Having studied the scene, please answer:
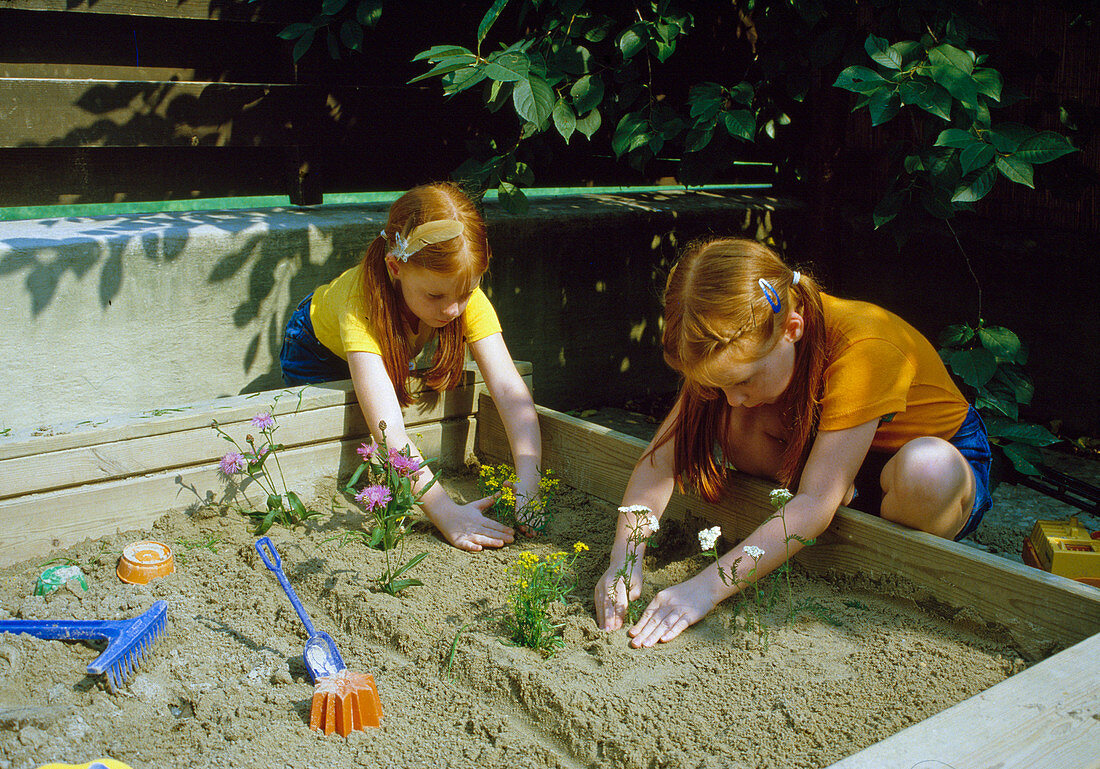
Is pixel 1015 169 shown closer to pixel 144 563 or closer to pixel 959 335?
pixel 959 335

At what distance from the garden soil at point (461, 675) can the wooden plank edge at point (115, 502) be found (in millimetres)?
71

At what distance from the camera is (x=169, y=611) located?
2092 mm

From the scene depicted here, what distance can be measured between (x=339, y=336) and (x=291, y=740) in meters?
1.60

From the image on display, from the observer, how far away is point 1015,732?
4.14 ft

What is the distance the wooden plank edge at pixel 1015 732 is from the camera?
119cm

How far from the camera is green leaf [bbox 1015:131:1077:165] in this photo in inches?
86.4

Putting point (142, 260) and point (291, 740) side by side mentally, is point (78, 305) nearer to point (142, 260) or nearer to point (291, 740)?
point (142, 260)

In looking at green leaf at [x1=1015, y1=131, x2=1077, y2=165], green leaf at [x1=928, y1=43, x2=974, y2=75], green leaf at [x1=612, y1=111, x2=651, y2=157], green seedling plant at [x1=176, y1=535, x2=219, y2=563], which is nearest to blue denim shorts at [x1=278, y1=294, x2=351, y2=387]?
green seedling plant at [x1=176, y1=535, x2=219, y2=563]

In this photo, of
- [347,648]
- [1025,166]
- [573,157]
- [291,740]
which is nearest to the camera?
[291,740]

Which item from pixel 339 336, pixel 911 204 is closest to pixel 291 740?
pixel 339 336

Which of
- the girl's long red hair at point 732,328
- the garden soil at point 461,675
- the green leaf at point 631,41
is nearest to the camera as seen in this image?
the garden soil at point 461,675

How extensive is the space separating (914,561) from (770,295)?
729 millimetres

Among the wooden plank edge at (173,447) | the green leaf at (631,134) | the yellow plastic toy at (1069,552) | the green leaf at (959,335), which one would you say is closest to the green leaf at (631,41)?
the green leaf at (631,134)

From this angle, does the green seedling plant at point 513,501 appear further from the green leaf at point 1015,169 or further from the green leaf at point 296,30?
the green leaf at point 296,30
